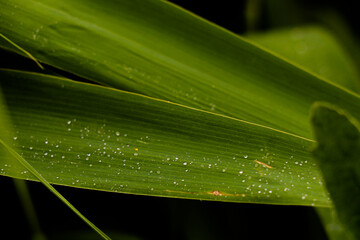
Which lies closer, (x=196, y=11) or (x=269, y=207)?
(x=269, y=207)

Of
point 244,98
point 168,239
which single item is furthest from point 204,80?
point 168,239

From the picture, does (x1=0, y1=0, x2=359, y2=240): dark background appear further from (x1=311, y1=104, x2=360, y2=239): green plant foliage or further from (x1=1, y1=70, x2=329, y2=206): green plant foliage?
(x1=311, y1=104, x2=360, y2=239): green plant foliage

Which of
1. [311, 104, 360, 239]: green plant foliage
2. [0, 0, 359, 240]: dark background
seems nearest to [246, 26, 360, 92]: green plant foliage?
[0, 0, 359, 240]: dark background

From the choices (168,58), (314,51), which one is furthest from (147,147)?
(314,51)

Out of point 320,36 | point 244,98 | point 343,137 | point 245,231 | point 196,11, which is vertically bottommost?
point 343,137

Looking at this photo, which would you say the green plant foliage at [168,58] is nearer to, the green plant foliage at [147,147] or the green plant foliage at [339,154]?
the green plant foliage at [147,147]

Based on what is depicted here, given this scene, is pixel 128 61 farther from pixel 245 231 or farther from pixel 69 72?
pixel 245 231

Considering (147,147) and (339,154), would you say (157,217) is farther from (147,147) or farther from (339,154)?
(339,154)
